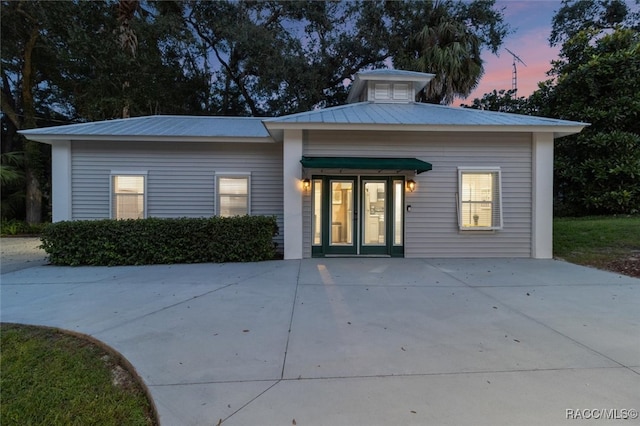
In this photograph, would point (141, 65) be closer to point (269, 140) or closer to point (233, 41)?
point (233, 41)

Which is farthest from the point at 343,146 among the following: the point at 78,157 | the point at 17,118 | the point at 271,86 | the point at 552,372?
the point at 17,118

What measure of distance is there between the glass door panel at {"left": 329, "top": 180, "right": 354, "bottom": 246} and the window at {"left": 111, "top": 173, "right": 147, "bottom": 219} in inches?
208

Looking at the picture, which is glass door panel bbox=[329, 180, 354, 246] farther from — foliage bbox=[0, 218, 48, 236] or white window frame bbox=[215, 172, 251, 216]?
foliage bbox=[0, 218, 48, 236]

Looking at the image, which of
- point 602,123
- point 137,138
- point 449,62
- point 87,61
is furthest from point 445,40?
point 87,61

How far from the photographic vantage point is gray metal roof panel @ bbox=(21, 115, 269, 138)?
28.6ft

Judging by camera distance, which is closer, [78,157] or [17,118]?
[78,157]

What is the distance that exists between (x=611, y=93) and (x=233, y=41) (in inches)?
631

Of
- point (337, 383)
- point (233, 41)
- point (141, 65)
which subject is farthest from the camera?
point (233, 41)

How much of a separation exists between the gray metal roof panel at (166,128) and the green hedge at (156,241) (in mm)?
2760

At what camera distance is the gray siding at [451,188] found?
332 inches

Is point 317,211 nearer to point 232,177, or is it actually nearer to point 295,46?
point 232,177

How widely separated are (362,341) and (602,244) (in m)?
8.66

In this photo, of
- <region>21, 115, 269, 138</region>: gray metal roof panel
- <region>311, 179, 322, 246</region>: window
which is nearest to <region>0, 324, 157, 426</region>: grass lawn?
<region>311, 179, 322, 246</region>: window

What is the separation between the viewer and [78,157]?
9.12m
